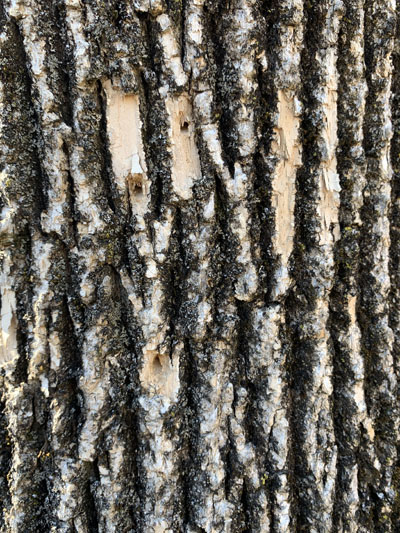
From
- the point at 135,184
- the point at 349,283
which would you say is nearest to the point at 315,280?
the point at 349,283

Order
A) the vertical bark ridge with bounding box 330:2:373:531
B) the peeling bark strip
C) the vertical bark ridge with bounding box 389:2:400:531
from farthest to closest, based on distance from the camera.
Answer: the vertical bark ridge with bounding box 389:2:400:531 < the vertical bark ridge with bounding box 330:2:373:531 < the peeling bark strip

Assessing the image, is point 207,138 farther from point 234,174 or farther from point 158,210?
point 158,210

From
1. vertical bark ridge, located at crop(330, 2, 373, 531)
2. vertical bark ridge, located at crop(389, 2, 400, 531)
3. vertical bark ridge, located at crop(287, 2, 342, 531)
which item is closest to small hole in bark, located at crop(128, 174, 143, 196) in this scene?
vertical bark ridge, located at crop(287, 2, 342, 531)

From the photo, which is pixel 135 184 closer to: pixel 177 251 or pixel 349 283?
pixel 177 251

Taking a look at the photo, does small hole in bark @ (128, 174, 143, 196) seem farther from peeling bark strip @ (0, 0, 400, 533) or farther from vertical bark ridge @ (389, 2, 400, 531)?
vertical bark ridge @ (389, 2, 400, 531)

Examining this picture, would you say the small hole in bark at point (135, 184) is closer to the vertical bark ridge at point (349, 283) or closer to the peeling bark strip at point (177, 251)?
the peeling bark strip at point (177, 251)

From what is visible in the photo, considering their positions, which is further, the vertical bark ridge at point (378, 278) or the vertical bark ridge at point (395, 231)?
the vertical bark ridge at point (395, 231)

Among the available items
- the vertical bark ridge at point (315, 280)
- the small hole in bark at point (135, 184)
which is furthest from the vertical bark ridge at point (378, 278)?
the small hole in bark at point (135, 184)

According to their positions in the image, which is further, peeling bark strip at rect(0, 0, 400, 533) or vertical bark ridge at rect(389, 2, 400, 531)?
vertical bark ridge at rect(389, 2, 400, 531)
